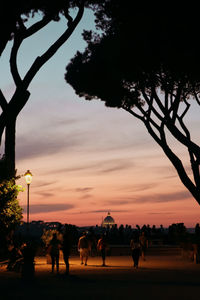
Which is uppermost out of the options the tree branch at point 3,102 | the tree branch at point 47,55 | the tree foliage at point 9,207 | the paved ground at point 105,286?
the tree branch at point 47,55

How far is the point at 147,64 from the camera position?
2420cm

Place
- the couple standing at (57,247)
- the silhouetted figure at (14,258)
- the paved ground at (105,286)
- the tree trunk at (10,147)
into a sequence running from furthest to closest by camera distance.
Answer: the tree trunk at (10,147) → the silhouetted figure at (14,258) → the couple standing at (57,247) → the paved ground at (105,286)

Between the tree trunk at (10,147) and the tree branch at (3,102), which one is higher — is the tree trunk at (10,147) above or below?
below

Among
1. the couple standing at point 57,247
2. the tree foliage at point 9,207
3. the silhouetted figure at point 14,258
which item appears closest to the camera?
the couple standing at point 57,247

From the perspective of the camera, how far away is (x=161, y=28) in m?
22.2

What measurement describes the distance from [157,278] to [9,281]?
4.41m

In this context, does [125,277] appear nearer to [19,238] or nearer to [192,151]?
[19,238]

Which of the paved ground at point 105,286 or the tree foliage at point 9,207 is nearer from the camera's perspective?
the paved ground at point 105,286

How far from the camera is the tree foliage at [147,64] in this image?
21781 mm

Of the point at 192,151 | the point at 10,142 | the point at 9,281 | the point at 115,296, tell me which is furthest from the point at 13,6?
the point at 192,151

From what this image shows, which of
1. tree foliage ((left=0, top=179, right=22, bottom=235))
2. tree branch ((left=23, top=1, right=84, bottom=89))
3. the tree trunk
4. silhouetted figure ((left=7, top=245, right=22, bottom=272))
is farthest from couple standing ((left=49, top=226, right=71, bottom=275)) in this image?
tree branch ((left=23, top=1, right=84, bottom=89))

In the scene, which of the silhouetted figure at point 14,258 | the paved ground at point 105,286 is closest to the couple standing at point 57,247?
the paved ground at point 105,286

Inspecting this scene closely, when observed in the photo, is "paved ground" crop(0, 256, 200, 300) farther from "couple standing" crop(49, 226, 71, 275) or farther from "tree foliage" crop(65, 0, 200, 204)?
"tree foliage" crop(65, 0, 200, 204)

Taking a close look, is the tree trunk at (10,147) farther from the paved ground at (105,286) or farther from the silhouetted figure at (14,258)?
the paved ground at (105,286)
